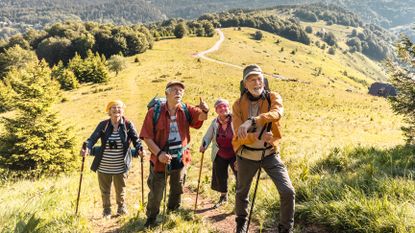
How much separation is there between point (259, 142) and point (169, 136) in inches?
68.0

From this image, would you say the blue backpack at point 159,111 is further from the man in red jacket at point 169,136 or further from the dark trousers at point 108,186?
the dark trousers at point 108,186

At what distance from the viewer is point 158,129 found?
6203mm

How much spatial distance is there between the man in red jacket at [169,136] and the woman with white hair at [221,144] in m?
1.50

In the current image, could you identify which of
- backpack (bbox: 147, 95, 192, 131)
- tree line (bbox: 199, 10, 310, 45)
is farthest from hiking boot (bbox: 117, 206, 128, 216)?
tree line (bbox: 199, 10, 310, 45)

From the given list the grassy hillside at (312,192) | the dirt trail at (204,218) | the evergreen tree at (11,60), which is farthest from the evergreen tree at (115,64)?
the dirt trail at (204,218)

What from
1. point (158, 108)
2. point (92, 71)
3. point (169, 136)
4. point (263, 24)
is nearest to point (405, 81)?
point (169, 136)

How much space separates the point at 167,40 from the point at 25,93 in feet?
276

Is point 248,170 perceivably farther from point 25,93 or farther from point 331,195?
point 25,93

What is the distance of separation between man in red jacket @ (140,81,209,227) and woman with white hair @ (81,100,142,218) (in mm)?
1115

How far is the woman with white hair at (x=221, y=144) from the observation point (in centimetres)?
799

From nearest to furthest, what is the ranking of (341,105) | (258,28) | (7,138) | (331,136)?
1. (7,138)
2. (331,136)
3. (341,105)
4. (258,28)

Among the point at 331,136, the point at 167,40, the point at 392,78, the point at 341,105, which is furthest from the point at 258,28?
the point at 392,78

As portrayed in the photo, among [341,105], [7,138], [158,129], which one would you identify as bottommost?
[341,105]

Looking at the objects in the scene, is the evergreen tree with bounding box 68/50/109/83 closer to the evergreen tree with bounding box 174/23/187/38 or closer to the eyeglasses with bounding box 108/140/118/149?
the evergreen tree with bounding box 174/23/187/38
